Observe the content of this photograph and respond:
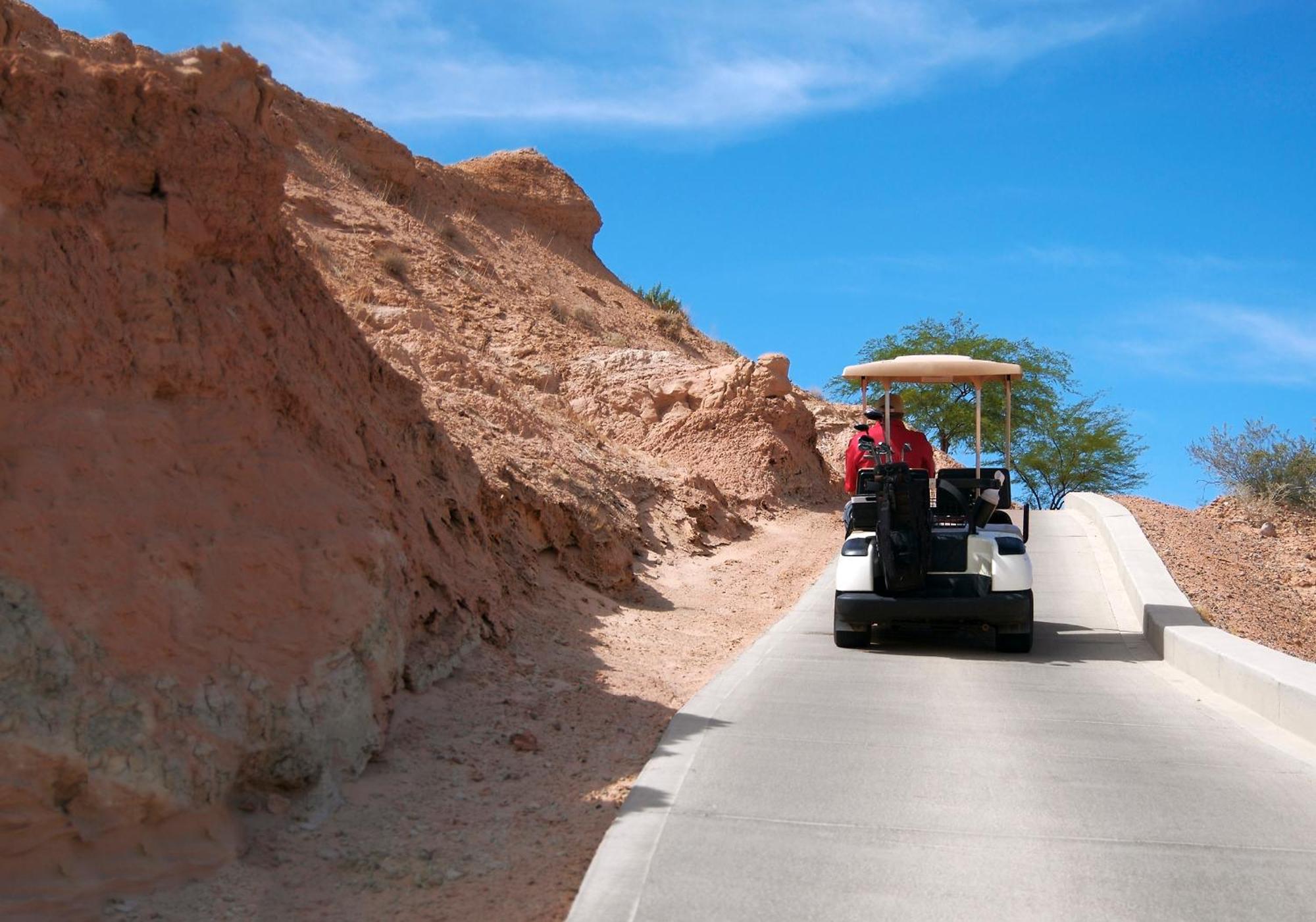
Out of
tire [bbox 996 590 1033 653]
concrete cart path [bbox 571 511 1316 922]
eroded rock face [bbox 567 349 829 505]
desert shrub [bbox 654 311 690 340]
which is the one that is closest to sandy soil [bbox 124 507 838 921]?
concrete cart path [bbox 571 511 1316 922]

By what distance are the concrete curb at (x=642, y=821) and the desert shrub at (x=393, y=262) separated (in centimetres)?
1703

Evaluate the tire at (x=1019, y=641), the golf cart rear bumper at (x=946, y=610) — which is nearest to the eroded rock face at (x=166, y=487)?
the golf cart rear bumper at (x=946, y=610)

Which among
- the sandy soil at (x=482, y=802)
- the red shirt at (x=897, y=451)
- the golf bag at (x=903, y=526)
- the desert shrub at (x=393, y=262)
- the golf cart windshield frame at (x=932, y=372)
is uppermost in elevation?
the desert shrub at (x=393, y=262)

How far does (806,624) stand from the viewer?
12.2 m

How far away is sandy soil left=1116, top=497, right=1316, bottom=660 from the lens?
553 inches

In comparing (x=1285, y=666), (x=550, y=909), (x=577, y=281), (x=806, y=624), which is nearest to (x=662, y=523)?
(x=806, y=624)

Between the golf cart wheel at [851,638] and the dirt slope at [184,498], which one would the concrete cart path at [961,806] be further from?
the dirt slope at [184,498]

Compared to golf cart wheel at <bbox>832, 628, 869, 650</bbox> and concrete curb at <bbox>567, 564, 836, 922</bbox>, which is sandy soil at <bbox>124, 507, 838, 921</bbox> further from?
golf cart wheel at <bbox>832, 628, 869, 650</bbox>

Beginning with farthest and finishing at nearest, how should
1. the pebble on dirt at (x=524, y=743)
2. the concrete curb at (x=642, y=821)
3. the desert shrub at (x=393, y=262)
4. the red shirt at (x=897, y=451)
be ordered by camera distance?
the desert shrub at (x=393, y=262) → the red shirt at (x=897, y=451) → the pebble on dirt at (x=524, y=743) → the concrete curb at (x=642, y=821)

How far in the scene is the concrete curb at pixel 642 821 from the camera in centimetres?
450

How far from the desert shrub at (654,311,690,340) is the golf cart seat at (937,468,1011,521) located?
71.6 ft

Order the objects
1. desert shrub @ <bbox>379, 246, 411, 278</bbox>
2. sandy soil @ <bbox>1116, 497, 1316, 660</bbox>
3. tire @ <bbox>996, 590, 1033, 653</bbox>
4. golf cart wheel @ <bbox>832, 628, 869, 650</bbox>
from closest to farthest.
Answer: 1. tire @ <bbox>996, 590, 1033, 653</bbox>
2. golf cart wheel @ <bbox>832, 628, 869, 650</bbox>
3. sandy soil @ <bbox>1116, 497, 1316, 660</bbox>
4. desert shrub @ <bbox>379, 246, 411, 278</bbox>

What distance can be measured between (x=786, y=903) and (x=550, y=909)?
938 millimetres

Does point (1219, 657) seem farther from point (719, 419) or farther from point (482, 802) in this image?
point (719, 419)
